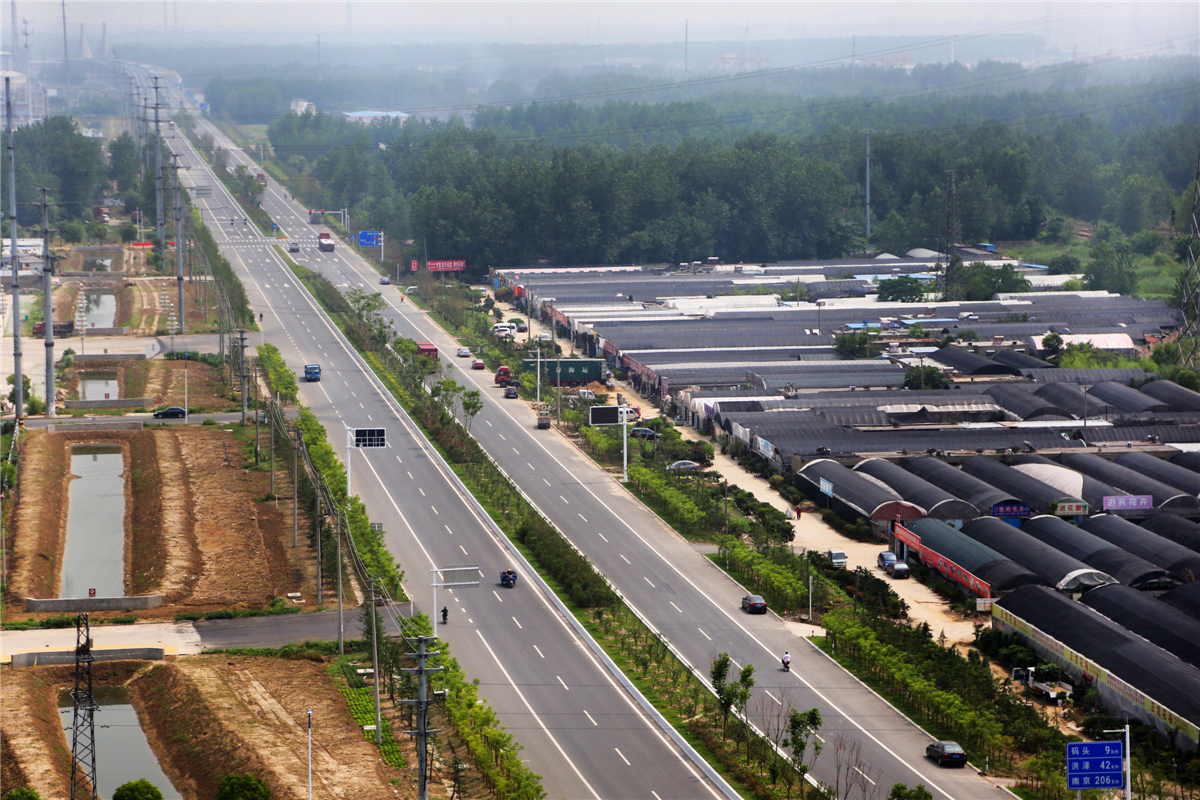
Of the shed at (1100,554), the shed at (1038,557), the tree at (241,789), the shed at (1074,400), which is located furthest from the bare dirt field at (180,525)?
the shed at (1074,400)

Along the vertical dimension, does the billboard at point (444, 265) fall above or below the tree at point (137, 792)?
above

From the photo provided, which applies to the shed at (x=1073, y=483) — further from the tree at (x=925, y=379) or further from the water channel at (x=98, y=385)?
the water channel at (x=98, y=385)

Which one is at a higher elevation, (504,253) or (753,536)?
(504,253)

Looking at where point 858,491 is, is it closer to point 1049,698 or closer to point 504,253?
point 1049,698

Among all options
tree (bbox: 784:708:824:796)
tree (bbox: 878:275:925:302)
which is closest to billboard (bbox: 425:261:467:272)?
tree (bbox: 878:275:925:302)

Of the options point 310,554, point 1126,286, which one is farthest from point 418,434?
point 1126,286

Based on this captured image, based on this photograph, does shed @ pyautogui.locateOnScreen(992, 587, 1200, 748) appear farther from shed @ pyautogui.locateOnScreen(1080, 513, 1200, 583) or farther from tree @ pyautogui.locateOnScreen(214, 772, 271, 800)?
tree @ pyautogui.locateOnScreen(214, 772, 271, 800)
